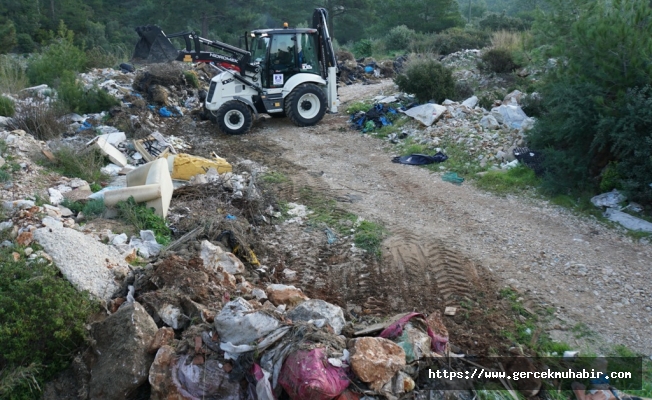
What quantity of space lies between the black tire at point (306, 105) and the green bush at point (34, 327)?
316 inches

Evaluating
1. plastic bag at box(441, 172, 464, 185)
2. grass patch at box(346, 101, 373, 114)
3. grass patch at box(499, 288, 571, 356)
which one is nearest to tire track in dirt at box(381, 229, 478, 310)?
grass patch at box(499, 288, 571, 356)

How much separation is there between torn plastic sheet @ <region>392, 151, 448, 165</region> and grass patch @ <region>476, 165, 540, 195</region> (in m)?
1.11

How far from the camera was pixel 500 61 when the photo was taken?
15.4 m

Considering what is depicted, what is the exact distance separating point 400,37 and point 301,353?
25.7 m

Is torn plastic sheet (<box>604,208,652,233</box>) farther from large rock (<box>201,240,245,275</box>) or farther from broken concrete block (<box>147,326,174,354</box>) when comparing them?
broken concrete block (<box>147,326,174,354</box>)

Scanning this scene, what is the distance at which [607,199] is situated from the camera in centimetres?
691

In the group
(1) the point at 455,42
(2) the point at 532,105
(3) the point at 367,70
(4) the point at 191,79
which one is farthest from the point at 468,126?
(1) the point at 455,42

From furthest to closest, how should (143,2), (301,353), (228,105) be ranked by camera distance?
(143,2) → (228,105) → (301,353)

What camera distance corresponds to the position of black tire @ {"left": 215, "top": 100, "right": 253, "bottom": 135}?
1144 cm

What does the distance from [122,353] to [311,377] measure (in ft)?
4.70

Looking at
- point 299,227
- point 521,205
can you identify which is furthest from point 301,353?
point 521,205

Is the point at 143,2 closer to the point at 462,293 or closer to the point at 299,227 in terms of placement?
the point at 299,227

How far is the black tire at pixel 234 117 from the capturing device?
11438 mm

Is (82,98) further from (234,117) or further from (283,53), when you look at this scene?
(283,53)
